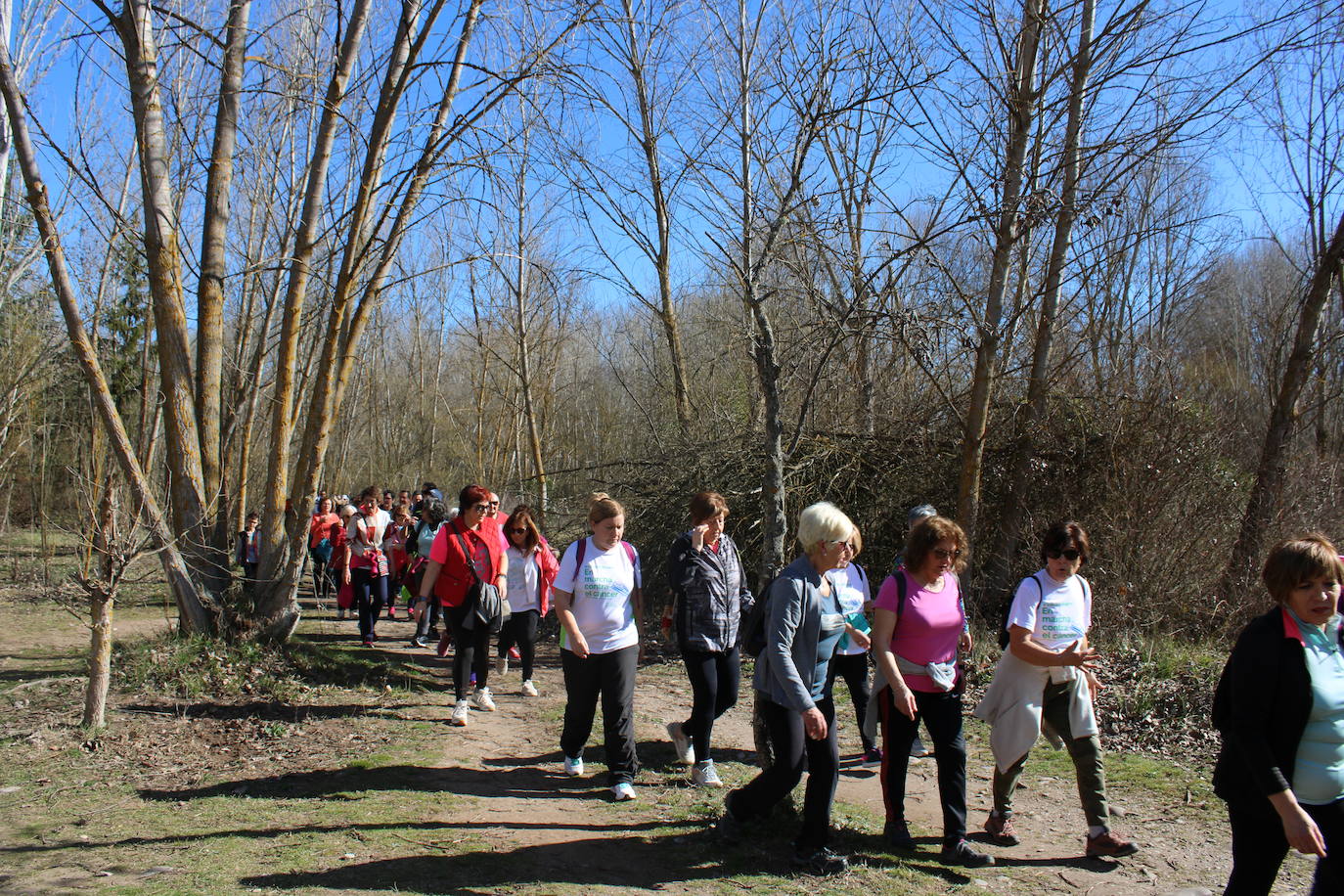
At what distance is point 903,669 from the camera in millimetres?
4289

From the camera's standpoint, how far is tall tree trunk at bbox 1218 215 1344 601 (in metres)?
9.38

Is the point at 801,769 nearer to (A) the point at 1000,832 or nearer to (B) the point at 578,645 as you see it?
(A) the point at 1000,832

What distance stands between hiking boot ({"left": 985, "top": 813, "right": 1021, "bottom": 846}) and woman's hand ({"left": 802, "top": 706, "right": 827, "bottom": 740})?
139 centimetres

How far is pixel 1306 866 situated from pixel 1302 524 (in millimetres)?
6454

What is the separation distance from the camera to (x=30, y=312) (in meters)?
19.9

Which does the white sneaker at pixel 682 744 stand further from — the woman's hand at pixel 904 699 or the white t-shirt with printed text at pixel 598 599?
the woman's hand at pixel 904 699

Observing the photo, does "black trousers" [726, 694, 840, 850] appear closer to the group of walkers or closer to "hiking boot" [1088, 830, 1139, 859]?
the group of walkers

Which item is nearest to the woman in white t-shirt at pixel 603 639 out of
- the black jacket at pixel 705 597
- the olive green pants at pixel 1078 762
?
the black jacket at pixel 705 597

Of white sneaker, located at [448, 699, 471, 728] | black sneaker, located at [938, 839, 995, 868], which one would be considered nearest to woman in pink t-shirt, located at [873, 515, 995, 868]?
black sneaker, located at [938, 839, 995, 868]

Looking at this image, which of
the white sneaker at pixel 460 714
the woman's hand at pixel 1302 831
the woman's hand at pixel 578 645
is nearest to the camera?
the woman's hand at pixel 1302 831

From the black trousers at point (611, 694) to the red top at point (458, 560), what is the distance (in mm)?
1748

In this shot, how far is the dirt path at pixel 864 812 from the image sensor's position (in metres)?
4.24

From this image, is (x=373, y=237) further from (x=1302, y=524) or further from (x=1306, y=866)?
(x=1302, y=524)

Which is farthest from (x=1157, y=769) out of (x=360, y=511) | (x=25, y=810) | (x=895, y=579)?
(x=360, y=511)
